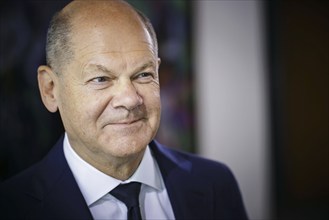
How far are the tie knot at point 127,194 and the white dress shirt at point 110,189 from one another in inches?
0.4

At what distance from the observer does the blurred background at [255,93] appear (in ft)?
9.87

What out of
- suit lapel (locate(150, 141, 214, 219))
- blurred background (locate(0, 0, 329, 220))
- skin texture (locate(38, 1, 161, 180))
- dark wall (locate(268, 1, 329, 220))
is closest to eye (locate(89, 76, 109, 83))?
skin texture (locate(38, 1, 161, 180))

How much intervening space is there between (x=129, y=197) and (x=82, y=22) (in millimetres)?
406

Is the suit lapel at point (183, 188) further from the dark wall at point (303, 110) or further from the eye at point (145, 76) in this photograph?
the dark wall at point (303, 110)

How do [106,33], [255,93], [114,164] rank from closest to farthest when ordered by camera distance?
[106,33] < [114,164] < [255,93]

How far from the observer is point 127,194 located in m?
0.99

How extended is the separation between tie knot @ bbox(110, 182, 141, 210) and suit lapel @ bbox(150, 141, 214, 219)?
4.6 inches

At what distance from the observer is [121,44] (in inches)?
34.3

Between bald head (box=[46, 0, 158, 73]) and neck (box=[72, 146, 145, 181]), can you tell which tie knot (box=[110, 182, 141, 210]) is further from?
bald head (box=[46, 0, 158, 73])

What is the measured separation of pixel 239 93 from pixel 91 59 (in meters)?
2.38

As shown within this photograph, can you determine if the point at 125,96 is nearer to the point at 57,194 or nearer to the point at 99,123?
the point at 99,123

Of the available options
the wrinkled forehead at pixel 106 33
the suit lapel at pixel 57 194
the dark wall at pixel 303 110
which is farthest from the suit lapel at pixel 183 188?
the dark wall at pixel 303 110

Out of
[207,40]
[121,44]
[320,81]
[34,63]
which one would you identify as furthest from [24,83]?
[320,81]

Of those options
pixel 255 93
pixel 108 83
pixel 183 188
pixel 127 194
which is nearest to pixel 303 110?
pixel 255 93
